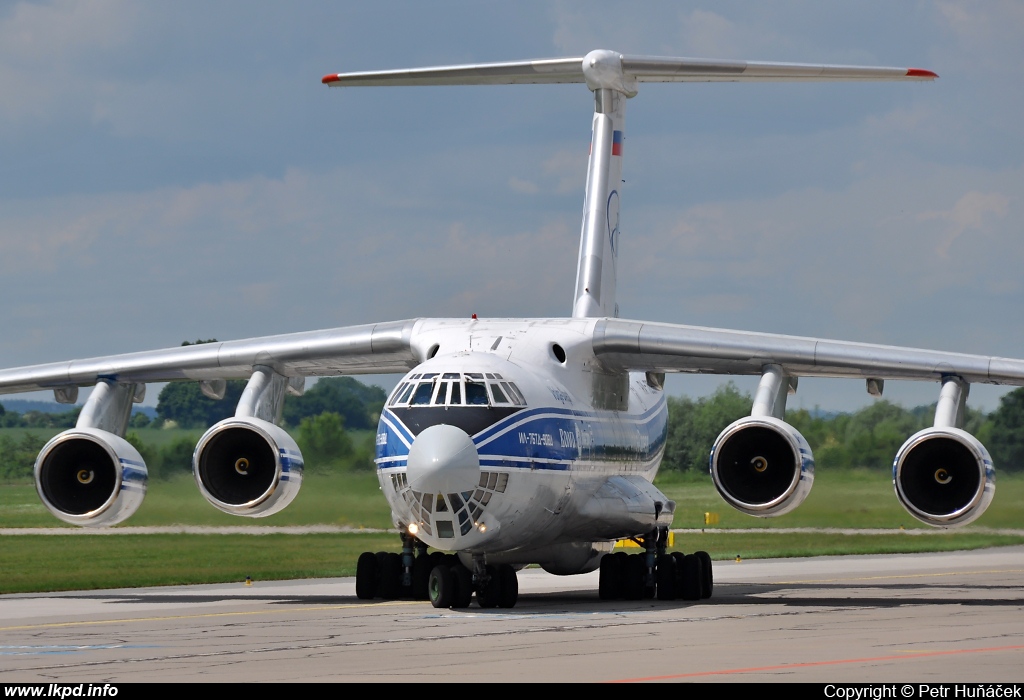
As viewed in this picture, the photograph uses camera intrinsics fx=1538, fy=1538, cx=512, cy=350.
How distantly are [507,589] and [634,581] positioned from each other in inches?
88.3

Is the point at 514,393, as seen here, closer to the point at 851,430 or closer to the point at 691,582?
the point at 691,582

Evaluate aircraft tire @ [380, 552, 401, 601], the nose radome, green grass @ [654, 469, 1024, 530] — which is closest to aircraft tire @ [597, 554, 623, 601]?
aircraft tire @ [380, 552, 401, 601]

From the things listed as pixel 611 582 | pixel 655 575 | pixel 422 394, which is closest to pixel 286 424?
pixel 611 582

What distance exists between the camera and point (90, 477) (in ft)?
54.9

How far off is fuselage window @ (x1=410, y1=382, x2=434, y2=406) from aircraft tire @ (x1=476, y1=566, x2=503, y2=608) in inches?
72.7

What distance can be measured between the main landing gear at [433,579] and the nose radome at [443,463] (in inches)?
52.9

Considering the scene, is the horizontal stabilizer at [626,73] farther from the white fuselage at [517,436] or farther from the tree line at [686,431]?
the tree line at [686,431]

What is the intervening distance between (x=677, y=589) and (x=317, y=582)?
21.1 feet

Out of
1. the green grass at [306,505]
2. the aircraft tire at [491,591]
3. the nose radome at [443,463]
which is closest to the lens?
Result: the nose radome at [443,463]

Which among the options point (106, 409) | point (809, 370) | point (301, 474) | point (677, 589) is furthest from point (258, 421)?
point (809, 370)

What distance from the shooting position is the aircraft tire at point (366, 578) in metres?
16.4

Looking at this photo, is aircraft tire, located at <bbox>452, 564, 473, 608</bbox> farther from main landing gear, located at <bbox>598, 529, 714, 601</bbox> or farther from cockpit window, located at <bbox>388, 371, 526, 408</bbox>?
main landing gear, located at <bbox>598, 529, 714, 601</bbox>

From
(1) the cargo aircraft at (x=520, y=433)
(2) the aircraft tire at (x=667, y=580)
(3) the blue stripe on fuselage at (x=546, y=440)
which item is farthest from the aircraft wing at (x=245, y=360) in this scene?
(2) the aircraft tire at (x=667, y=580)

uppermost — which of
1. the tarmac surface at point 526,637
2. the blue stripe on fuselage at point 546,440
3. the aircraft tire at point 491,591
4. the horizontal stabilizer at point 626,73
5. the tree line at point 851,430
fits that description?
the horizontal stabilizer at point 626,73
